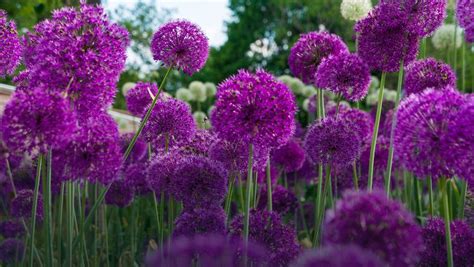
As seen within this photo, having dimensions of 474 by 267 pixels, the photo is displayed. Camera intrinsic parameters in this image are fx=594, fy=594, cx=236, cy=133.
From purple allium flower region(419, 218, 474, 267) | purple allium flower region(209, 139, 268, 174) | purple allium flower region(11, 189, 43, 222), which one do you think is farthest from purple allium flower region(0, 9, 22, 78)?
purple allium flower region(419, 218, 474, 267)

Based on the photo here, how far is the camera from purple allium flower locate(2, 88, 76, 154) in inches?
77.2

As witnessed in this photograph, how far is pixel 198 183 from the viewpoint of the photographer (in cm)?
269

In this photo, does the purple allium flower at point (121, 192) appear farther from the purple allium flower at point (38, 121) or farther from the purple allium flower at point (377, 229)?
the purple allium flower at point (377, 229)

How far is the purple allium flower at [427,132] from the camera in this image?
6.24 ft

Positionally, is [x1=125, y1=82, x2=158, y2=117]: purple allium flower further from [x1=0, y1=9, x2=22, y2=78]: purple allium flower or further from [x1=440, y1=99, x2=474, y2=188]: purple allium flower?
[x1=440, y1=99, x2=474, y2=188]: purple allium flower

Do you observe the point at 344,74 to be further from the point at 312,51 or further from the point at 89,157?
the point at 89,157

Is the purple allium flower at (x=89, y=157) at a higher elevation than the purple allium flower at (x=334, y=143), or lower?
lower

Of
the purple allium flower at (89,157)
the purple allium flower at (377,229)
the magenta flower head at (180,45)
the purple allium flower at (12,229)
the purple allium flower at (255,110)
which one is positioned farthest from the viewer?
the purple allium flower at (12,229)

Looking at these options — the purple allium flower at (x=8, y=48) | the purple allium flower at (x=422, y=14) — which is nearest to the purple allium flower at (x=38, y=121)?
the purple allium flower at (x=8, y=48)

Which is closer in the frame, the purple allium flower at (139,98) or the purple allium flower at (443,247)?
the purple allium flower at (443,247)

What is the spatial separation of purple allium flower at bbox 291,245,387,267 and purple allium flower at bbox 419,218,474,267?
1007mm

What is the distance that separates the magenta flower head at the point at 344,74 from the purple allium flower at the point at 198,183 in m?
0.83

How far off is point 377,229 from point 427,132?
439 millimetres

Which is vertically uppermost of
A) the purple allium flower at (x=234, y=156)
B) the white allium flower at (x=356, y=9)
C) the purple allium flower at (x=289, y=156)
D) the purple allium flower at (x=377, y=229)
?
the white allium flower at (x=356, y=9)
